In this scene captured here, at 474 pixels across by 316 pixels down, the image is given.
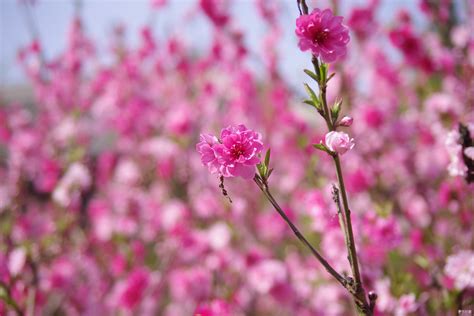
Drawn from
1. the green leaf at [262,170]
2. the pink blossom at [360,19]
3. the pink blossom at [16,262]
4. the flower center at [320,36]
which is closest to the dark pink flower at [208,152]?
the green leaf at [262,170]

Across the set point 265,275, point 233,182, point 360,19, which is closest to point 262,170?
point 265,275

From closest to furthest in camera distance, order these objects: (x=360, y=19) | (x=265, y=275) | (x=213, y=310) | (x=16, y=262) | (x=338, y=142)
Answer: (x=338, y=142), (x=213, y=310), (x=16, y=262), (x=265, y=275), (x=360, y=19)

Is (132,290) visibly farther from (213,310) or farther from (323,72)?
(323,72)

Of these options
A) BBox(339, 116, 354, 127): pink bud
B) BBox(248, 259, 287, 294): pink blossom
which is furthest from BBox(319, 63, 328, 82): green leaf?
BBox(248, 259, 287, 294): pink blossom

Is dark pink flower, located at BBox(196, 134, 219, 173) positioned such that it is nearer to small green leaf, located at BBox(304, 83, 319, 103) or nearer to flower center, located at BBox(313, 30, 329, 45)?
small green leaf, located at BBox(304, 83, 319, 103)

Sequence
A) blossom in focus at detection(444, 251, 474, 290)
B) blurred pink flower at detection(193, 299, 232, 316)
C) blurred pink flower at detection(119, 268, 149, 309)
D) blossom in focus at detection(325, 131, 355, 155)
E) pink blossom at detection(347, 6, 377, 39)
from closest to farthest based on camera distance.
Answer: blossom in focus at detection(325, 131, 355, 155), blossom in focus at detection(444, 251, 474, 290), blurred pink flower at detection(193, 299, 232, 316), blurred pink flower at detection(119, 268, 149, 309), pink blossom at detection(347, 6, 377, 39)

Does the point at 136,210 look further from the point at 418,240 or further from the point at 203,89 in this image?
the point at 418,240

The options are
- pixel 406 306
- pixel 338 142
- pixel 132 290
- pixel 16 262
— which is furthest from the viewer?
pixel 132 290
